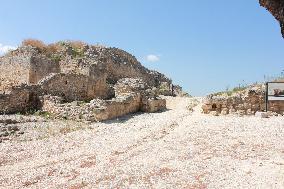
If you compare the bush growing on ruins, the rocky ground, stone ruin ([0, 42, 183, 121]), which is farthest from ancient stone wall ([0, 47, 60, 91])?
the rocky ground

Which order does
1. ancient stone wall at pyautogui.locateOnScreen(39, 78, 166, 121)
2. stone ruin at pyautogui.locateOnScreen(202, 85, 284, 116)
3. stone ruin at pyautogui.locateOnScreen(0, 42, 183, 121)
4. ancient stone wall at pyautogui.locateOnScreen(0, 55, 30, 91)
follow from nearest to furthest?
ancient stone wall at pyautogui.locateOnScreen(39, 78, 166, 121)
stone ruin at pyautogui.locateOnScreen(0, 42, 183, 121)
stone ruin at pyautogui.locateOnScreen(202, 85, 284, 116)
ancient stone wall at pyautogui.locateOnScreen(0, 55, 30, 91)

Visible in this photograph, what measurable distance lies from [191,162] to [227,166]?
93 centimetres

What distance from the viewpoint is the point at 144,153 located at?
12406 mm

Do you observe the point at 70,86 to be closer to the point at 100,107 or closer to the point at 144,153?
the point at 100,107

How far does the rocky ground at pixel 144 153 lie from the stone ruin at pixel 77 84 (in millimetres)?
1454

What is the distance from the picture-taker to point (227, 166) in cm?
1062

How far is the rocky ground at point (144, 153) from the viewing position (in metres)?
9.85

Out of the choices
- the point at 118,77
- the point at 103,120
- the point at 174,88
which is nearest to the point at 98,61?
the point at 118,77

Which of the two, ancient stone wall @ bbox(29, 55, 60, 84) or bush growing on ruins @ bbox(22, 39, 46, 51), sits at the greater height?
bush growing on ruins @ bbox(22, 39, 46, 51)

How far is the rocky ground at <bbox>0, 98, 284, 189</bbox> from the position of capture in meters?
9.85

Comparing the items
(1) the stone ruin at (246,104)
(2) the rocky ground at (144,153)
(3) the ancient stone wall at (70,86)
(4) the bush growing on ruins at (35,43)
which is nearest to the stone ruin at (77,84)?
(3) the ancient stone wall at (70,86)

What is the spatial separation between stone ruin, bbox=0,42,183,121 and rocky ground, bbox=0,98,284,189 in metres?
1.45

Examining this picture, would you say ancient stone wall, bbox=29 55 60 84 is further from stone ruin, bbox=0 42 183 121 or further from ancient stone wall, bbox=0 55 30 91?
ancient stone wall, bbox=0 55 30 91

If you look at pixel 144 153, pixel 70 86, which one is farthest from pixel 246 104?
pixel 144 153
